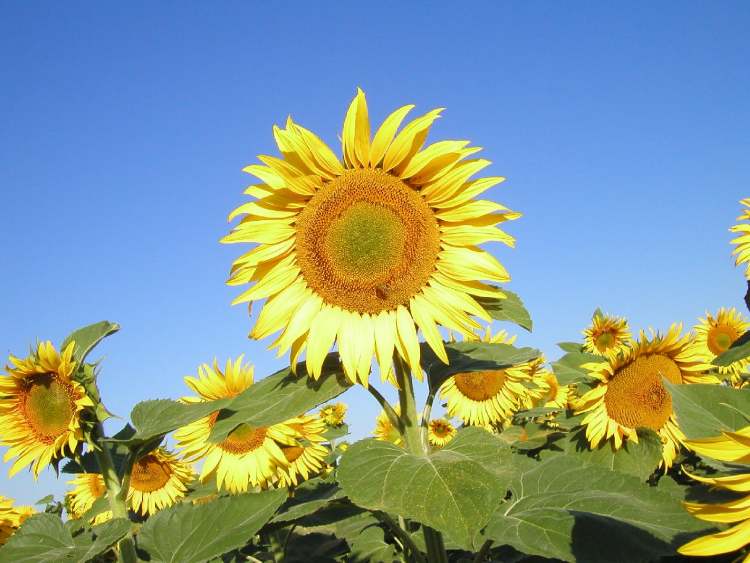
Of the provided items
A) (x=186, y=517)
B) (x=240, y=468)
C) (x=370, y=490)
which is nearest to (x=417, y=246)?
(x=370, y=490)

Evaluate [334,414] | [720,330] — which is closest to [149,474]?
[334,414]

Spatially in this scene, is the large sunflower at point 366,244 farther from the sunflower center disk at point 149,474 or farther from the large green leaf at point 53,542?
the sunflower center disk at point 149,474

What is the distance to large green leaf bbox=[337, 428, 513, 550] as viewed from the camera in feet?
6.92

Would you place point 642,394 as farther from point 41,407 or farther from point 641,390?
point 41,407

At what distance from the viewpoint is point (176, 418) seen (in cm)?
327

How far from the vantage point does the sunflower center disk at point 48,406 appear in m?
3.98

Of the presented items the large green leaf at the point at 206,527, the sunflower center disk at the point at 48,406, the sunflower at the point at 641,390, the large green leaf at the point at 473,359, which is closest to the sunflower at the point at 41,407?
the sunflower center disk at the point at 48,406

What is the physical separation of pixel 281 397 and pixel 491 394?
241 inches

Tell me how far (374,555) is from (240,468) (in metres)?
1.20

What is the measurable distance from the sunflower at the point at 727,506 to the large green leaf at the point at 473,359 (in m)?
1.27

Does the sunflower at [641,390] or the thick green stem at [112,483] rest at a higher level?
the thick green stem at [112,483]

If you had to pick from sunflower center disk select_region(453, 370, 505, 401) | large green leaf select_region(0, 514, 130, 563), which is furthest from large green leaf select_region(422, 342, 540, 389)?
sunflower center disk select_region(453, 370, 505, 401)

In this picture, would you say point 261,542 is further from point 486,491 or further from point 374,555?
point 486,491

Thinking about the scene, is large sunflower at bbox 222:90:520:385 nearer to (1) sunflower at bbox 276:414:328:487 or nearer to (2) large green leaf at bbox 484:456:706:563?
(2) large green leaf at bbox 484:456:706:563
